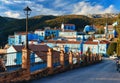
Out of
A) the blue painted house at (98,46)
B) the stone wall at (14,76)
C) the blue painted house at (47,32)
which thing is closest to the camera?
the stone wall at (14,76)

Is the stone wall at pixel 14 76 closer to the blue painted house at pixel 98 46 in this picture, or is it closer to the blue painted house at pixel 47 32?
the blue painted house at pixel 98 46

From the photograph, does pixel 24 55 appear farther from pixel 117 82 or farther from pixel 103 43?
pixel 103 43

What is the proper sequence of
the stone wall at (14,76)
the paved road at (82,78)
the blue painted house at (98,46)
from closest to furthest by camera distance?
the stone wall at (14,76) < the paved road at (82,78) < the blue painted house at (98,46)

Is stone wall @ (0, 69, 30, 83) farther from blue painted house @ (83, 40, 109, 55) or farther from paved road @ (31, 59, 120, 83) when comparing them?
blue painted house @ (83, 40, 109, 55)

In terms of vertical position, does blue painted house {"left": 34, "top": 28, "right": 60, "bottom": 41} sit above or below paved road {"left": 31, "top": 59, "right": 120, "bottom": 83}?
above

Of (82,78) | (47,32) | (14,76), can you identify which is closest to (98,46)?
(47,32)

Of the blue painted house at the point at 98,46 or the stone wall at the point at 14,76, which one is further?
the blue painted house at the point at 98,46

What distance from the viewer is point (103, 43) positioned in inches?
4786

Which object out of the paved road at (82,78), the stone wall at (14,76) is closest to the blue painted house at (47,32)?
the paved road at (82,78)

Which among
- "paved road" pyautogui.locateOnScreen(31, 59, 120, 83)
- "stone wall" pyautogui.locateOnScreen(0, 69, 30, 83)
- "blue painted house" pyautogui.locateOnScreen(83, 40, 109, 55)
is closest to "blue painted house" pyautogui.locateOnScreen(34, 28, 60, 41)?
"blue painted house" pyautogui.locateOnScreen(83, 40, 109, 55)

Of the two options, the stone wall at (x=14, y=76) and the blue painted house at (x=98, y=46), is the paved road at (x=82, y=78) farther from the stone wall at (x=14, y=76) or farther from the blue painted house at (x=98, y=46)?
the blue painted house at (x=98, y=46)

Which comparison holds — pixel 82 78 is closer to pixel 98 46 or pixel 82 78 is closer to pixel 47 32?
pixel 98 46

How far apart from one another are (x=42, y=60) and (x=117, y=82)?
740 cm

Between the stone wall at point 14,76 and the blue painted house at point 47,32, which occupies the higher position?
the blue painted house at point 47,32
